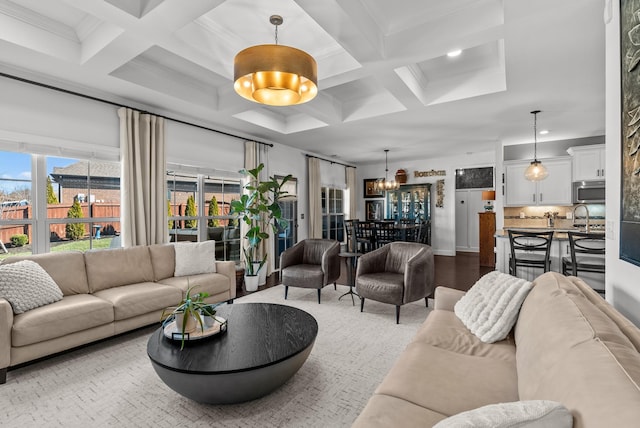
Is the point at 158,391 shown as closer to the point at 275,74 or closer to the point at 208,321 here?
the point at 208,321

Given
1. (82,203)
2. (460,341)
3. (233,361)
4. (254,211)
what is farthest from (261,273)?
(460,341)

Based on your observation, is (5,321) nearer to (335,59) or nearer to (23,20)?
(23,20)

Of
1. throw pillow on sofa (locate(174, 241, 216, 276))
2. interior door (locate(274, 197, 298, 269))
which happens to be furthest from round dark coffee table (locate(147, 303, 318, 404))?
interior door (locate(274, 197, 298, 269))

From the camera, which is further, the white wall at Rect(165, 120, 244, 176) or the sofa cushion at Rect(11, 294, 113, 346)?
the white wall at Rect(165, 120, 244, 176)

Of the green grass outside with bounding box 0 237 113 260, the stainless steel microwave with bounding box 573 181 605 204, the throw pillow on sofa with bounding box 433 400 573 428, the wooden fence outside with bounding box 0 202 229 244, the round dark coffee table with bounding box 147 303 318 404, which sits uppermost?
the stainless steel microwave with bounding box 573 181 605 204

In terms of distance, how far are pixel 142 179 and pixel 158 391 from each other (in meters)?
2.73

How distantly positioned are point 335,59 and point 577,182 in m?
5.27

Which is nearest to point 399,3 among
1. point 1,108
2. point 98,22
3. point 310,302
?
point 98,22

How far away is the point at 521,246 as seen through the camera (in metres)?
4.11

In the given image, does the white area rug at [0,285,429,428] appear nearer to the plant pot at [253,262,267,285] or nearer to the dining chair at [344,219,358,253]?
the plant pot at [253,262,267,285]

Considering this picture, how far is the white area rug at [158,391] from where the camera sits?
189 cm

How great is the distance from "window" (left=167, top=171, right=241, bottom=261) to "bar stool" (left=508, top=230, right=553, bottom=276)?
429cm

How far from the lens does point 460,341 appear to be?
6.27 ft

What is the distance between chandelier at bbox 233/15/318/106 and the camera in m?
1.99
